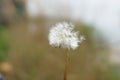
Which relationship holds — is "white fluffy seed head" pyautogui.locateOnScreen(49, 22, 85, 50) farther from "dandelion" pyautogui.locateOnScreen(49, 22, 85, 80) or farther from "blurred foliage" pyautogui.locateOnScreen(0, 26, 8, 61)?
"blurred foliage" pyautogui.locateOnScreen(0, 26, 8, 61)

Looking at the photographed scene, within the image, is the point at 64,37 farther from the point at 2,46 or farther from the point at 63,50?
the point at 2,46

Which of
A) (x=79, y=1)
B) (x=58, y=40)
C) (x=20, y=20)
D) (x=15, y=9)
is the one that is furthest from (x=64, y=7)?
(x=58, y=40)

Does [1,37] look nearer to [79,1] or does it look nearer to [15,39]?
[15,39]

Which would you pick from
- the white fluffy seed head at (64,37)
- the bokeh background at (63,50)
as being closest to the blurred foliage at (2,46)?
the bokeh background at (63,50)

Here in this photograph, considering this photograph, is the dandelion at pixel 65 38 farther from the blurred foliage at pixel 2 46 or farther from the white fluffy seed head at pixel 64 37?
the blurred foliage at pixel 2 46

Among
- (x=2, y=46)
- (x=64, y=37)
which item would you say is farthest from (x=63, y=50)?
(x=64, y=37)

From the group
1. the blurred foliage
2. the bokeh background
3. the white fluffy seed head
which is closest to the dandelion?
the white fluffy seed head
